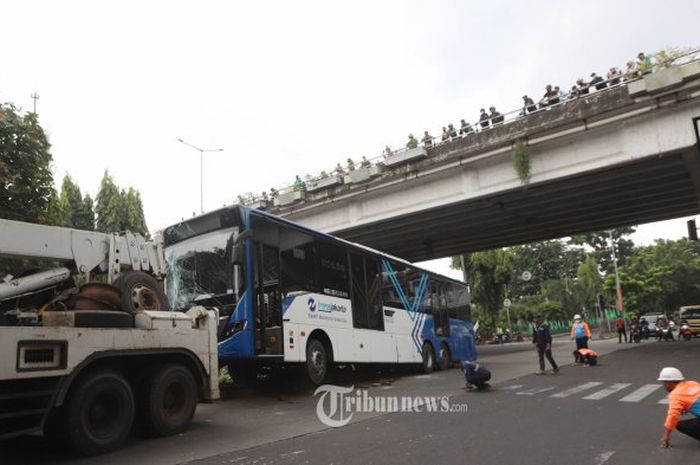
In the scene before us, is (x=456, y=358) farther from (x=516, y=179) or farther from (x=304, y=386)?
(x=304, y=386)

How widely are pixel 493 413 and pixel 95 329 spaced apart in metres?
6.16

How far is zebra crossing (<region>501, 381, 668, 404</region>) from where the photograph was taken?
10.2 metres

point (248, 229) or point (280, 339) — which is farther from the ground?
point (248, 229)

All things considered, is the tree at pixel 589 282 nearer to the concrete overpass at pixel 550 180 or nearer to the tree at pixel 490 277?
the tree at pixel 490 277

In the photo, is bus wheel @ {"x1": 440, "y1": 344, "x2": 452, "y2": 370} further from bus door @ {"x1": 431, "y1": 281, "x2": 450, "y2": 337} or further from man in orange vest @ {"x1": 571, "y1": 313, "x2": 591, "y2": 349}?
man in orange vest @ {"x1": 571, "y1": 313, "x2": 591, "y2": 349}

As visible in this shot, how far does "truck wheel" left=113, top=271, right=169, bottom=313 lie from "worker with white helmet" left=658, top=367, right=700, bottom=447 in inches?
258

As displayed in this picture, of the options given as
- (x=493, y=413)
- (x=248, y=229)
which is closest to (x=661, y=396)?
A: (x=493, y=413)

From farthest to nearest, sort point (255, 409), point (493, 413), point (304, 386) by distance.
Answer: point (304, 386), point (255, 409), point (493, 413)

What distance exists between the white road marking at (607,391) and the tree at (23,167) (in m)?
12.4

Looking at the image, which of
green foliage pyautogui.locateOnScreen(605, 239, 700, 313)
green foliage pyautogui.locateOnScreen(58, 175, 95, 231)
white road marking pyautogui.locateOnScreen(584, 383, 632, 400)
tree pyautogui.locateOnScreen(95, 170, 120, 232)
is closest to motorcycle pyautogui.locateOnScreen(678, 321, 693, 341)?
white road marking pyautogui.locateOnScreen(584, 383, 632, 400)

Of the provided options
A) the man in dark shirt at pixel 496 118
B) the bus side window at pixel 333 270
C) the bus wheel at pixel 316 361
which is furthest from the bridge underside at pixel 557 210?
the bus wheel at pixel 316 361

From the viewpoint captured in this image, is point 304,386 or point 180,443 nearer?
point 180,443

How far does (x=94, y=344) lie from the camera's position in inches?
250

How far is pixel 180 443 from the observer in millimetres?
7000
